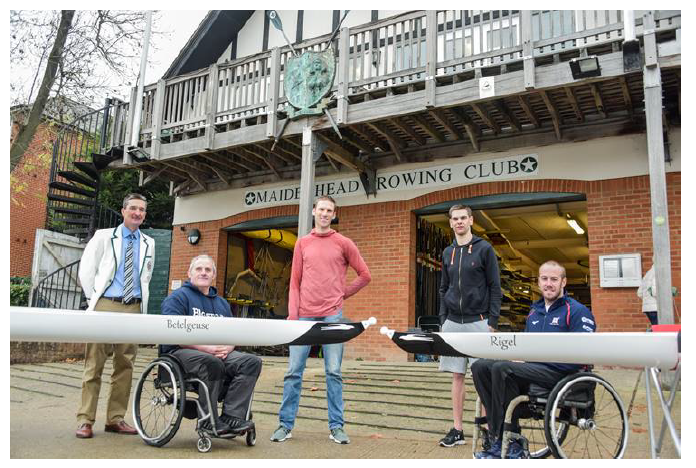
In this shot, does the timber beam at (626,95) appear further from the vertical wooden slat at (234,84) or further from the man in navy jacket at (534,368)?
the vertical wooden slat at (234,84)

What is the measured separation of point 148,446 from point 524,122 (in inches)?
247

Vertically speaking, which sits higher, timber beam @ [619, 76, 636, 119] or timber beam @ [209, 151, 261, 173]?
timber beam @ [619, 76, 636, 119]

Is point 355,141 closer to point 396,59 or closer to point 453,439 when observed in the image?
point 396,59

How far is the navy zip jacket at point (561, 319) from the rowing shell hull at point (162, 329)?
105cm

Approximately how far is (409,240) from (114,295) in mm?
5385

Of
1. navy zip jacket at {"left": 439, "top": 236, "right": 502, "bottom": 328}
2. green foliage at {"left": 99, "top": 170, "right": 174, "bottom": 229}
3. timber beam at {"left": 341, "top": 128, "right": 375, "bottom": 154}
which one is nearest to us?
navy zip jacket at {"left": 439, "top": 236, "right": 502, "bottom": 328}

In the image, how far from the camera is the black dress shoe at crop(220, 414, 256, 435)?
3.44 metres

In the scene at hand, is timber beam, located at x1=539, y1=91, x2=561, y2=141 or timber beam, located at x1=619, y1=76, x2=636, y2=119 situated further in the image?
timber beam, located at x1=539, y1=91, x2=561, y2=141

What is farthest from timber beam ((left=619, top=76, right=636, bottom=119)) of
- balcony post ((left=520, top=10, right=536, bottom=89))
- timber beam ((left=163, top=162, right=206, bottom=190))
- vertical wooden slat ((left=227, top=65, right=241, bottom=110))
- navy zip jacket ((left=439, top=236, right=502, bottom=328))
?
timber beam ((left=163, top=162, right=206, bottom=190))

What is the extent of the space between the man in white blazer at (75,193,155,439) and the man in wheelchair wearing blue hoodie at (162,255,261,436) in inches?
18.4

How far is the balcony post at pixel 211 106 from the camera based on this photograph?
27.8 feet

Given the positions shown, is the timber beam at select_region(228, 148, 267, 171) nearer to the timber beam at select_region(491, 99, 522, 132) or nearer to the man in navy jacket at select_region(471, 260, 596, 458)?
the timber beam at select_region(491, 99, 522, 132)

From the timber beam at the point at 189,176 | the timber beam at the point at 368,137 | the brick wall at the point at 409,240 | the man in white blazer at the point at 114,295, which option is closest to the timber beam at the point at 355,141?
the timber beam at the point at 368,137
